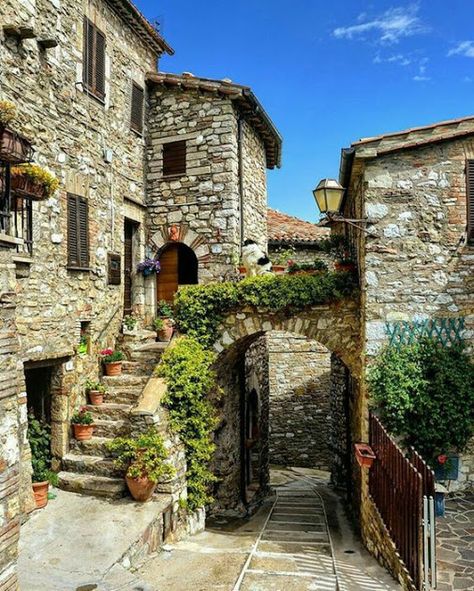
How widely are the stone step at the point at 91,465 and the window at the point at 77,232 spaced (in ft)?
11.4

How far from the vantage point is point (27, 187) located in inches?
265

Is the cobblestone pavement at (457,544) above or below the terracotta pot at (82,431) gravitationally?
below

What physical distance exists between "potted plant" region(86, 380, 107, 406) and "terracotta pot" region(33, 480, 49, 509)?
2195 millimetres

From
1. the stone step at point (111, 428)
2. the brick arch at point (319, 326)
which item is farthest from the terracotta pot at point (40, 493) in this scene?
the brick arch at point (319, 326)

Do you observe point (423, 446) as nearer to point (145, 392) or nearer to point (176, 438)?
point (176, 438)

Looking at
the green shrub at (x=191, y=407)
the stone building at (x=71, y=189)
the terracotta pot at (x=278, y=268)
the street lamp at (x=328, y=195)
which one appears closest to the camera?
the street lamp at (x=328, y=195)

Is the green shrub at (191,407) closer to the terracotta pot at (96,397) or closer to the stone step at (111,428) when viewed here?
the stone step at (111,428)

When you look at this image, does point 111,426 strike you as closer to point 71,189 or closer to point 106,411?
point 106,411

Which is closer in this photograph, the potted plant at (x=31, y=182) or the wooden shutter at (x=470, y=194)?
the potted plant at (x=31, y=182)

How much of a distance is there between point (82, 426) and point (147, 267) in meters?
4.59

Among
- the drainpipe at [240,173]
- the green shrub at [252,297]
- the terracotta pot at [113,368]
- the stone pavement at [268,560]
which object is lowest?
the stone pavement at [268,560]

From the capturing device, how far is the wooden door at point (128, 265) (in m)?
12.1

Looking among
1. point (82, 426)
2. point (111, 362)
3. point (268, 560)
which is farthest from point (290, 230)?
point (268, 560)

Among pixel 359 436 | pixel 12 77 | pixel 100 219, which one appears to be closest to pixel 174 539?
pixel 359 436
